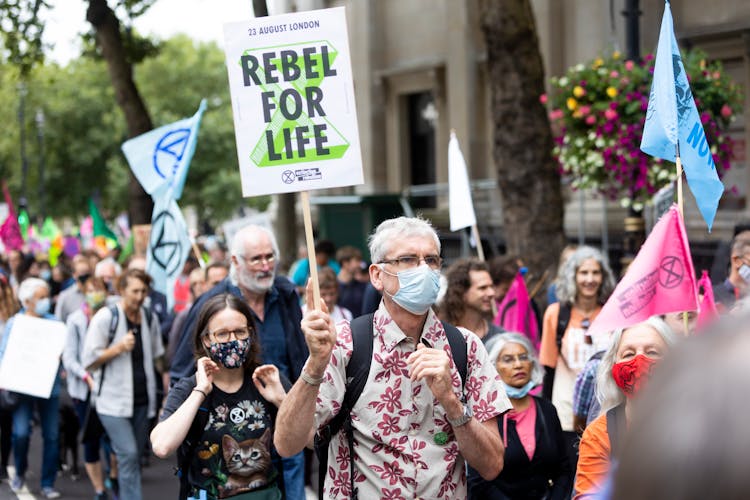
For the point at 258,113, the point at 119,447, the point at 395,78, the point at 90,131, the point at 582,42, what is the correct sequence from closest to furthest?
1. the point at 258,113
2. the point at 119,447
3. the point at 582,42
4. the point at 395,78
5. the point at 90,131

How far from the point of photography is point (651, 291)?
466cm

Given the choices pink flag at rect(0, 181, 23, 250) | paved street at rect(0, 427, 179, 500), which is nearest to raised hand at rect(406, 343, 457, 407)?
paved street at rect(0, 427, 179, 500)

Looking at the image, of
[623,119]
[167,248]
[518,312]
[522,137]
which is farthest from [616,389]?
[522,137]

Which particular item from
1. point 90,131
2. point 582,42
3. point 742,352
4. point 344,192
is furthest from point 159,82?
point 742,352

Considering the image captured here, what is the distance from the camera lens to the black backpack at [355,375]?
374 centimetres

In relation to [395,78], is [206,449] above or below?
below

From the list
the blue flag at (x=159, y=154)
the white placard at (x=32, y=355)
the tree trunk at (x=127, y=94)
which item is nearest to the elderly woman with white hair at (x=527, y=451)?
the white placard at (x=32, y=355)

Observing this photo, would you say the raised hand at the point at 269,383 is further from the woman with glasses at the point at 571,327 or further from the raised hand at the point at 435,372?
the woman with glasses at the point at 571,327

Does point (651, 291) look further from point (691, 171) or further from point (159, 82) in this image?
point (159, 82)

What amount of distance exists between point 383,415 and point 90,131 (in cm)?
4959

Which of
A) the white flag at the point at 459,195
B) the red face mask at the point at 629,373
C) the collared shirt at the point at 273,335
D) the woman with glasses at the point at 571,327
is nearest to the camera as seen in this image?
the red face mask at the point at 629,373

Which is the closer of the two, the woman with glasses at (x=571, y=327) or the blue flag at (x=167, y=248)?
the woman with glasses at (x=571, y=327)

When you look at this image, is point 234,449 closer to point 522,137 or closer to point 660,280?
point 660,280

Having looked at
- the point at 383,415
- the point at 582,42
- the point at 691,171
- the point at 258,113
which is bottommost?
the point at 383,415
